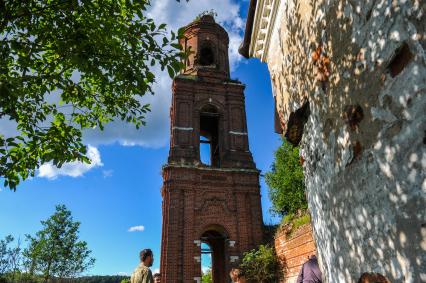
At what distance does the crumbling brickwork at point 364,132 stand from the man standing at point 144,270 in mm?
2819

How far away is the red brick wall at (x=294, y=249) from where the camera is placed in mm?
11305

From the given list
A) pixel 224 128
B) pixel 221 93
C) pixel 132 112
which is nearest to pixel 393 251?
pixel 132 112

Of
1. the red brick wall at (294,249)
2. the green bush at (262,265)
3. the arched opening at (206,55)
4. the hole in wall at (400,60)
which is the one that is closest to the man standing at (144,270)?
the hole in wall at (400,60)

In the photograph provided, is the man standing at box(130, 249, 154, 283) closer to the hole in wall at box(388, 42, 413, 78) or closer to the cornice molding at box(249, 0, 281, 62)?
the cornice molding at box(249, 0, 281, 62)

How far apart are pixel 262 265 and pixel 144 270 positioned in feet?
33.0

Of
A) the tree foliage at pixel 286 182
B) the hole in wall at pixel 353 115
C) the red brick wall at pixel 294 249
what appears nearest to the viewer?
the hole in wall at pixel 353 115

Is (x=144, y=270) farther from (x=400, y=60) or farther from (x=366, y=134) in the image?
(x=400, y=60)

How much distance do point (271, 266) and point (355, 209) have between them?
41.1 feet

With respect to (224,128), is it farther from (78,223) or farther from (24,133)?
(78,223)

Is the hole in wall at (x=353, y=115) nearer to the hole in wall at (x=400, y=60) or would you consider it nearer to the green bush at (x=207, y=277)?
the hole in wall at (x=400, y=60)

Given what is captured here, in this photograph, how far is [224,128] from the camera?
18.5 meters

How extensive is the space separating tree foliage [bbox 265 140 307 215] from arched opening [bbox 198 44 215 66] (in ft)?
27.4

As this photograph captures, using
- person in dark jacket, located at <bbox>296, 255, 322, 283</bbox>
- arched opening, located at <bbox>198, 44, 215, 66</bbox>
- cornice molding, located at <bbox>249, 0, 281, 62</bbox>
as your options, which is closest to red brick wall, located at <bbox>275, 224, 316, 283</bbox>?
person in dark jacket, located at <bbox>296, 255, 322, 283</bbox>

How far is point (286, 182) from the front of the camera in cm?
2316
